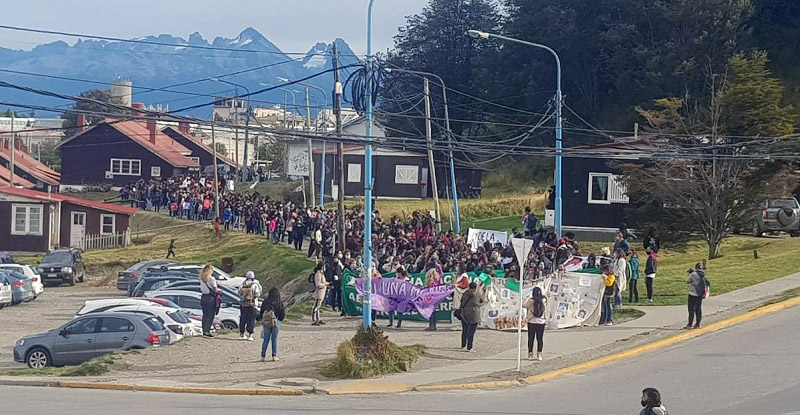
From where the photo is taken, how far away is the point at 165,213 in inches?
2574

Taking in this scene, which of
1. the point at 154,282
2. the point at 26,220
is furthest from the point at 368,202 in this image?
the point at 26,220

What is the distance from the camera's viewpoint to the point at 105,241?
6075cm

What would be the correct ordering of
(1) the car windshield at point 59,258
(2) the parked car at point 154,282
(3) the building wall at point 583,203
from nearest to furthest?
(2) the parked car at point 154,282 < (3) the building wall at point 583,203 < (1) the car windshield at point 59,258

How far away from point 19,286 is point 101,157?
43.7 metres

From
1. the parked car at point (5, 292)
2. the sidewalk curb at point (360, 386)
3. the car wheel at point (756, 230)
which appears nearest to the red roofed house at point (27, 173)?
the parked car at point (5, 292)

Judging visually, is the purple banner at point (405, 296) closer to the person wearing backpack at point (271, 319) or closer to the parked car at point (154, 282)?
the person wearing backpack at point (271, 319)

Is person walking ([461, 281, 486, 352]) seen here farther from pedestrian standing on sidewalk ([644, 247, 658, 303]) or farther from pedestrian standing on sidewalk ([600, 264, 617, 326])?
pedestrian standing on sidewalk ([644, 247, 658, 303])

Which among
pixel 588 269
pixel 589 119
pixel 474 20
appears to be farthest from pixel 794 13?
pixel 588 269

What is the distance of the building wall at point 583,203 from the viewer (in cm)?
4450

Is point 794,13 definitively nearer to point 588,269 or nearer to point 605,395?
point 588,269

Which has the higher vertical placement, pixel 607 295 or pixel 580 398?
pixel 607 295

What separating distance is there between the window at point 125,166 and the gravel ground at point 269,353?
58.6m

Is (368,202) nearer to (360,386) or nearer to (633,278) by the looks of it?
(360,386)

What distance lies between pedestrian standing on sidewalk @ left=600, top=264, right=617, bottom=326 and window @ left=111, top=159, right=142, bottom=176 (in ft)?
206
